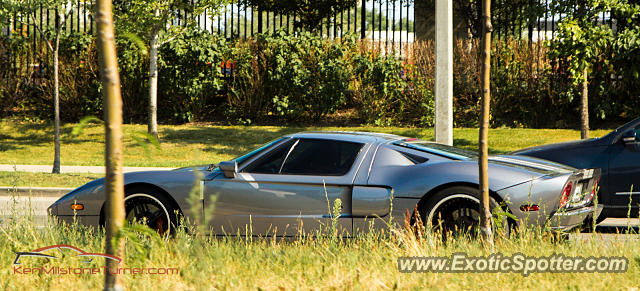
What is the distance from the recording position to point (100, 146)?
58.5ft

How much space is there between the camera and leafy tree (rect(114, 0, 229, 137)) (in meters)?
16.0

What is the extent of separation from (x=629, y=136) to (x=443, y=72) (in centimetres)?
471

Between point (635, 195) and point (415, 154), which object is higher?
point (415, 154)

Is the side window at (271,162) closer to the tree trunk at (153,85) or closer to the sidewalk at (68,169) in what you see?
the sidewalk at (68,169)

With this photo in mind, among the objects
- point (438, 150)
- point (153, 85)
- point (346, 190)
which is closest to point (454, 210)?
point (438, 150)

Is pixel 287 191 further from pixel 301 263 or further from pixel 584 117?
pixel 584 117

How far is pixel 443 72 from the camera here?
1191 centimetres

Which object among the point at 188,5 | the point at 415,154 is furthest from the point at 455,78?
the point at 415,154

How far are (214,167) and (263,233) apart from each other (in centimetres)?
89

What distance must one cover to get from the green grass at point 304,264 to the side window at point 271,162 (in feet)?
3.18

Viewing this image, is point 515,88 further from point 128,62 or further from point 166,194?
point 166,194

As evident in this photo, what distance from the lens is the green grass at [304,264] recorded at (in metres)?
4.20

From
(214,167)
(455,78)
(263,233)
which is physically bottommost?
(263,233)

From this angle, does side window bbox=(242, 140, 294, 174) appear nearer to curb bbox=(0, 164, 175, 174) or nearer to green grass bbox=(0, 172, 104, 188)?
green grass bbox=(0, 172, 104, 188)
